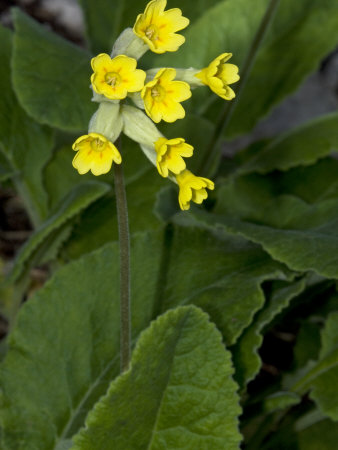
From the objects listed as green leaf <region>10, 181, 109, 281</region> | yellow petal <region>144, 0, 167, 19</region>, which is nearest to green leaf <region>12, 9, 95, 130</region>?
green leaf <region>10, 181, 109, 281</region>

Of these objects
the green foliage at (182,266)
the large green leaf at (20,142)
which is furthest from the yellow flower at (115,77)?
the large green leaf at (20,142)

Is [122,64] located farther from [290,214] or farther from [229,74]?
[290,214]

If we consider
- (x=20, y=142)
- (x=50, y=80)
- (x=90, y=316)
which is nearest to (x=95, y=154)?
(x=90, y=316)

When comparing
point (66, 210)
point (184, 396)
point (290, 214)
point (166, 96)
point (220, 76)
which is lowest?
point (184, 396)

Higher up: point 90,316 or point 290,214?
point 290,214

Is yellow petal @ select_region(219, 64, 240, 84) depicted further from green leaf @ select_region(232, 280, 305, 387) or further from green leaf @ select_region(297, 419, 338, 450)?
green leaf @ select_region(297, 419, 338, 450)

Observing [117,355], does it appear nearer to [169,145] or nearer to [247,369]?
[247,369]

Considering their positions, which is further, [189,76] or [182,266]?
[182,266]
